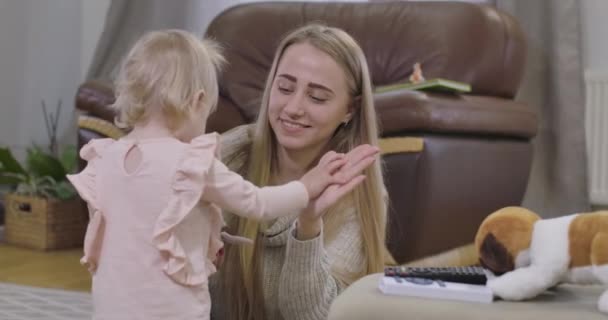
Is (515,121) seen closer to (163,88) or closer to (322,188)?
(322,188)

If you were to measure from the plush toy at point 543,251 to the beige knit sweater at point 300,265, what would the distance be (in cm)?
46

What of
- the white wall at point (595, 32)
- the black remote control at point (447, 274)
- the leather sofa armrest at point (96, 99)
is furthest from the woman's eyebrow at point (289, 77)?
the white wall at point (595, 32)

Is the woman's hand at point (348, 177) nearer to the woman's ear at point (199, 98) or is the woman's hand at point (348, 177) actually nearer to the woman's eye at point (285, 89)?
the woman's ear at point (199, 98)

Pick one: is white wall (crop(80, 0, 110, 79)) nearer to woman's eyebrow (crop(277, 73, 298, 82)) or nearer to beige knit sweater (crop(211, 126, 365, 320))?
beige knit sweater (crop(211, 126, 365, 320))

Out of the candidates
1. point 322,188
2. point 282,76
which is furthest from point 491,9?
point 322,188

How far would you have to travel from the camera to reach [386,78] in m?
2.74

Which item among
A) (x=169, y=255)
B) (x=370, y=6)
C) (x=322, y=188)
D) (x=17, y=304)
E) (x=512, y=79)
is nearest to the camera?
(x=169, y=255)

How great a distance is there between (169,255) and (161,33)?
1.05 feet

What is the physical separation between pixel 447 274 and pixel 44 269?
2.20 meters

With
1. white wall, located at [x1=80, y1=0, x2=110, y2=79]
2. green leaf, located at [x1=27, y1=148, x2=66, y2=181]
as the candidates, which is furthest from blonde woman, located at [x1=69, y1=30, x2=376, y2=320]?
white wall, located at [x1=80, y1=0, x2=110, y2=79]

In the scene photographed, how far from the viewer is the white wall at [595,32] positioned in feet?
9.99

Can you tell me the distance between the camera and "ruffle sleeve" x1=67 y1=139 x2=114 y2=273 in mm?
1094

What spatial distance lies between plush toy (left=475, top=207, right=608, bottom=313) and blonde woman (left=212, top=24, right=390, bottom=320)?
53 centimetres

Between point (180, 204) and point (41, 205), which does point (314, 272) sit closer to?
point (180, 204)
